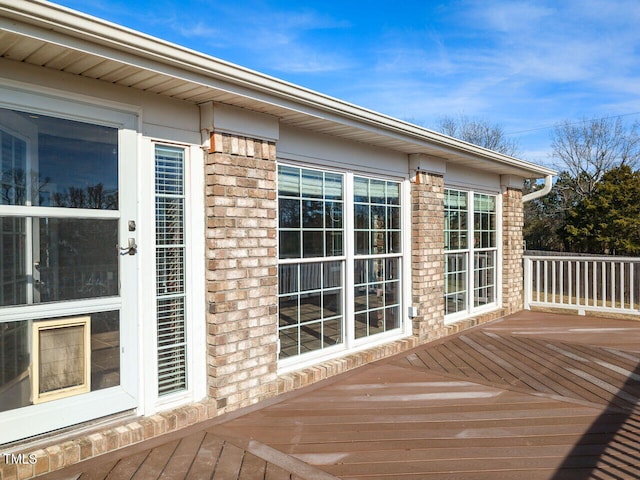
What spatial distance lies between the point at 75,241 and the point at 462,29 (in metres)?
12.7

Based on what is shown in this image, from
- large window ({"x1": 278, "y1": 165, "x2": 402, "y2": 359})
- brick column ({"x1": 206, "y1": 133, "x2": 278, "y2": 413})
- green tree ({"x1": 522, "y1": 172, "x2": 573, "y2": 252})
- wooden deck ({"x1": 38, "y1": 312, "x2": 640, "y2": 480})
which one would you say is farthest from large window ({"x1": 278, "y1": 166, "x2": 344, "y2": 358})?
green tree ({"x1": 522, "y1": 172, "x2": 573, "y2": 252})

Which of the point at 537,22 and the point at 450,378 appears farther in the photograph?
the point at 537,22

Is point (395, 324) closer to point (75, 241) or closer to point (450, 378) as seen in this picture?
point (450, 378)

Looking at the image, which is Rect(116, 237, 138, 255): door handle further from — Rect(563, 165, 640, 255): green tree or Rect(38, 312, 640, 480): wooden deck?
Rect(563, 165, 640, 255): green tree

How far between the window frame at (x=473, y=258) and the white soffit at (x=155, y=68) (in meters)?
2.40

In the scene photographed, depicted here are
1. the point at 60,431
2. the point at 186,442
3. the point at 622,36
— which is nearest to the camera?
the point at 60,431

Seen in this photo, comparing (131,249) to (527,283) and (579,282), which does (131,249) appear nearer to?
(527,283)

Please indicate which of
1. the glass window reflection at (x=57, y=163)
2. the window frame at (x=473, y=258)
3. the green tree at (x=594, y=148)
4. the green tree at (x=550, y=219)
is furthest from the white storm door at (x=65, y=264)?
the green tree at (x=594, y=148)

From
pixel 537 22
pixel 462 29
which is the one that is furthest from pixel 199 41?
pixel 537 22

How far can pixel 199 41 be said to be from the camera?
1203cm

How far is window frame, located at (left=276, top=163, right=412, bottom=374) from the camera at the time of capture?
4.15 m

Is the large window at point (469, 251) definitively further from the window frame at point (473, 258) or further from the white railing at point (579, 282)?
the white railing at point (579, 282)

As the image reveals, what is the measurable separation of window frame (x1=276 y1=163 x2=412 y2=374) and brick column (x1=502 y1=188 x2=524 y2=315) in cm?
261

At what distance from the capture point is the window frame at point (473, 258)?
243 inches
